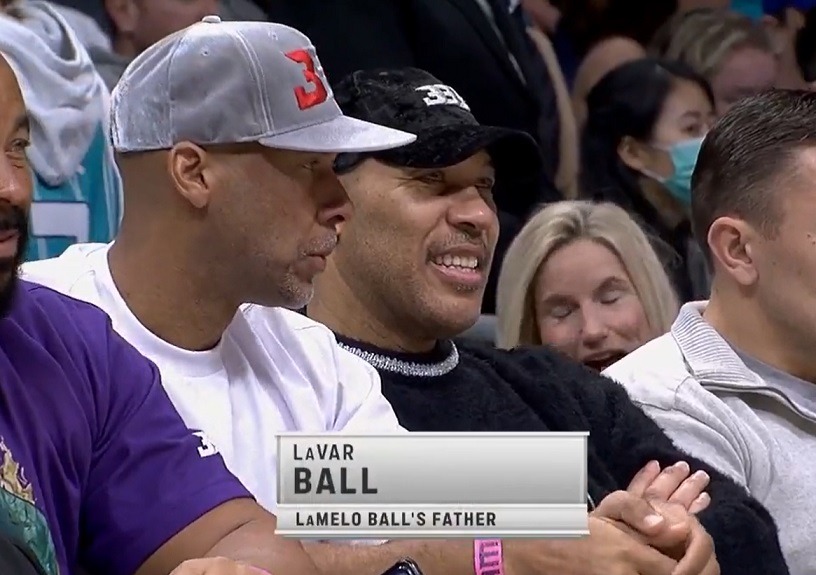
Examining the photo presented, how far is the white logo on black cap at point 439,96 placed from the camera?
1.48m

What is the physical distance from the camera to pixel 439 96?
149 cm

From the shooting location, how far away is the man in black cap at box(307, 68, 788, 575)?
1430mm

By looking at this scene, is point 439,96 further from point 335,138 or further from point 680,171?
point 680,171

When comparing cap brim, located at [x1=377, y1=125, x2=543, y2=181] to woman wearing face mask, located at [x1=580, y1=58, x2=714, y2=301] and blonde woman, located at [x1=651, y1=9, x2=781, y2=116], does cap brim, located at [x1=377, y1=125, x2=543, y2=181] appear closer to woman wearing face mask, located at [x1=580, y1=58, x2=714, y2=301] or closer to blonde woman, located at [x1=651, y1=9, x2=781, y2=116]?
woman wearing face mask, located at [x1=580, y1=58, x2=714, y2=301]

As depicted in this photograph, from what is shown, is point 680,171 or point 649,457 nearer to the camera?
point 649,457

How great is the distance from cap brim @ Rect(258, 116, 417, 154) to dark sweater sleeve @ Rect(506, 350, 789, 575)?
36 cm

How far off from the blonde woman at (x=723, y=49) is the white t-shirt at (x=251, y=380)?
1.13 meters

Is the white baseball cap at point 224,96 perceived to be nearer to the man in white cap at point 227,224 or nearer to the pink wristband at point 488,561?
the man in white cap at point 227,224

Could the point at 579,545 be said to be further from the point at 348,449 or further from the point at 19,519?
the point at 19,519

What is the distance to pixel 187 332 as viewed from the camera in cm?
120

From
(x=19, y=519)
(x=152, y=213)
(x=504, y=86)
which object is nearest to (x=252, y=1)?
(x=504, y=86)

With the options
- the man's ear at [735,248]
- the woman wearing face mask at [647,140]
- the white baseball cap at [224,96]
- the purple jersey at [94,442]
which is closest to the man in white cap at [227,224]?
the white baseball cap at [224,96]

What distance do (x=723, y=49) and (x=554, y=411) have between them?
3.28ft

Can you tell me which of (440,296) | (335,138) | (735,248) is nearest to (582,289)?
(735,248)
